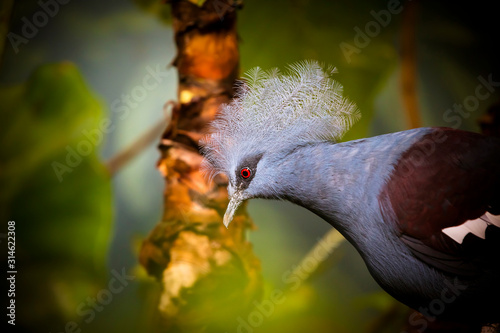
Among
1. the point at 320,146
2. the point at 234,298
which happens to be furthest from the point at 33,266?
the point at 320,146

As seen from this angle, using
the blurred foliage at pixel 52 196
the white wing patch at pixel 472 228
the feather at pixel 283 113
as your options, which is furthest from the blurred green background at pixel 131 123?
the white wing patch at pixel 472 228

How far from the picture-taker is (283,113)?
125cm

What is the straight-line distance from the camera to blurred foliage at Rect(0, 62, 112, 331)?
184 cm

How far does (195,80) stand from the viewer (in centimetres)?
163

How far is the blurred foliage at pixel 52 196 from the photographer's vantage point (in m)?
1.84

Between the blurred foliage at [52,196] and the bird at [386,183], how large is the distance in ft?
3.11

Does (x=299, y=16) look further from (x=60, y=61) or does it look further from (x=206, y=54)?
(x=60, y=61)

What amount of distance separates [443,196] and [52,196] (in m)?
1.71

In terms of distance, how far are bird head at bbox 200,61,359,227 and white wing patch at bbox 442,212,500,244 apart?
1.46 ft

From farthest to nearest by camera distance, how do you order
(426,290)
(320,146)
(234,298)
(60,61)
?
(60,61)
(234,298)
(320,146)
(426,290)

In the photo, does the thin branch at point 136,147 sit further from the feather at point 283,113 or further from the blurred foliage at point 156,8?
the feather at point 283,113

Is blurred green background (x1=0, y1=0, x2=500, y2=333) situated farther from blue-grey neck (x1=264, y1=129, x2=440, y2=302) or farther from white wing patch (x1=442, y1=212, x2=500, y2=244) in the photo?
white wing patch (x1=442, y1=212, x2=500, y2=244)

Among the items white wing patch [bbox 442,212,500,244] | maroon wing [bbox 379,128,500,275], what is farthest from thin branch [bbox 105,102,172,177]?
white wing patch [bbox 442,212,500,244]

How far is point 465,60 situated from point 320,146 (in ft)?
5.10
